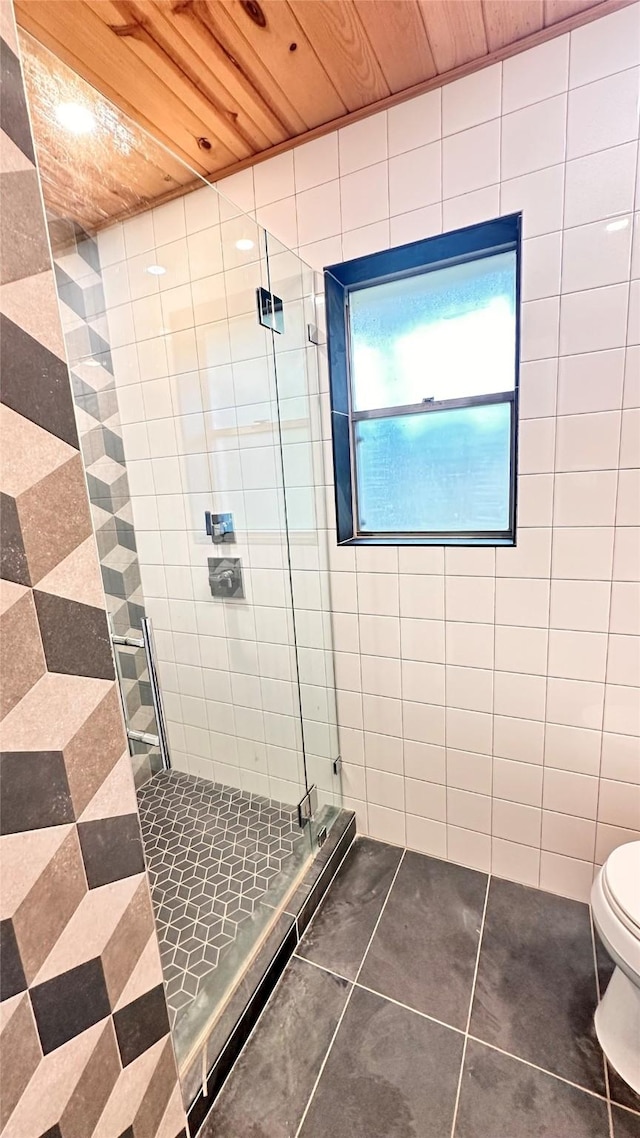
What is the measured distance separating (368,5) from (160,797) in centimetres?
250

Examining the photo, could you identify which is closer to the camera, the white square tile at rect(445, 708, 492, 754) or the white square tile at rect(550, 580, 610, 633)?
the white square tile at rect(550, 580, 610, 633)

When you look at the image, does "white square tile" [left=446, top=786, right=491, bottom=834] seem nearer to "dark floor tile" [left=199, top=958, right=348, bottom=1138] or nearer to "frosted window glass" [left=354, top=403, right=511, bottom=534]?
"dark floor tile" [left=199, top=958, right=348, bottom=1138]

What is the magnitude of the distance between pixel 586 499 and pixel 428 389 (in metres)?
0.62

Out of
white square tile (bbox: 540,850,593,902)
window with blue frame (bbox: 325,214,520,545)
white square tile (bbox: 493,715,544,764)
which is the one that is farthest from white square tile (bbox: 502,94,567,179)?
white square tile (bbox: 540,850,593,902)

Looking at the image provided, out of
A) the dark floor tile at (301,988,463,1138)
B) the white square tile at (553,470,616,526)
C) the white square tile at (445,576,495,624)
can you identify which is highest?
the white square tile at (553,470,616,526)

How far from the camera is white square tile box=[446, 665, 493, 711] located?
1.48 metres

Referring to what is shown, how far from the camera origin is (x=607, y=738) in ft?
4.38

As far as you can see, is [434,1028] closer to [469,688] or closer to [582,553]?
[469,688]

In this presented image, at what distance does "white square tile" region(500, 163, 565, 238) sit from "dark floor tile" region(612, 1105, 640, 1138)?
205 cm

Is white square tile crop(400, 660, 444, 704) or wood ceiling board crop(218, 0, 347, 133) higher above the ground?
wood ceiling board crop(218, 0, 347, 133)

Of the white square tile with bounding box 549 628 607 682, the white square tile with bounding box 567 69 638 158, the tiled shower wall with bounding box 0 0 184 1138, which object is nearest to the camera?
the tiled shower wall with bounding box 0 0 184 1138

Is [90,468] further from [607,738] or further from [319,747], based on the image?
[607,738]

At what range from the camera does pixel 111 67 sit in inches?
47.2

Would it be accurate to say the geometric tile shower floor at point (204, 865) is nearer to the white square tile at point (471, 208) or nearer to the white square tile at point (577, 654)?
the white square tile at point (577, 654)
